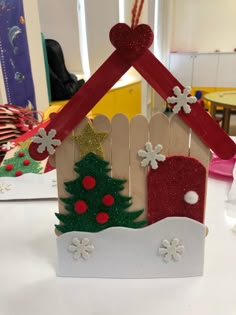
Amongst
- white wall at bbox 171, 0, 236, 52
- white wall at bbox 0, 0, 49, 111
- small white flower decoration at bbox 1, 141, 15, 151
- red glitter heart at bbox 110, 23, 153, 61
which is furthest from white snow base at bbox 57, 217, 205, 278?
white wall at bbox 171, 0, 236, 52

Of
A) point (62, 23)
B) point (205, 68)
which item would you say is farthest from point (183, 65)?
point (62, 23)

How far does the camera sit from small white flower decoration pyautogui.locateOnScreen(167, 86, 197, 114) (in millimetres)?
440

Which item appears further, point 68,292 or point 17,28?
point 17,28

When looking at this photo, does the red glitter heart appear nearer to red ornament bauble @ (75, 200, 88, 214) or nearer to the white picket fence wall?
the white picket fence wall

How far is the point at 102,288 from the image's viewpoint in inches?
19.7

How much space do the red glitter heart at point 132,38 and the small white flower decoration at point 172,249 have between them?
285mm

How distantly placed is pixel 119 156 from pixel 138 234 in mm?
127

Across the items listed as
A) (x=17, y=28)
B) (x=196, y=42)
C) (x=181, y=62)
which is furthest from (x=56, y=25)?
(x=196, y=42)

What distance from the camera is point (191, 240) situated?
1.63 feet

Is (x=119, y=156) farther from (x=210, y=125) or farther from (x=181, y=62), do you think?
(x=181, y=62)

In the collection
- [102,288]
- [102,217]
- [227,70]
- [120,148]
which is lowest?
[227,70]

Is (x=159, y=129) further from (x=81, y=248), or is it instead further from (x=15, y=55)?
(x=15, y=55)

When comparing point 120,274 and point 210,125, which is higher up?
point 210,125

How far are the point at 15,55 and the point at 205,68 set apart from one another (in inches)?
135
